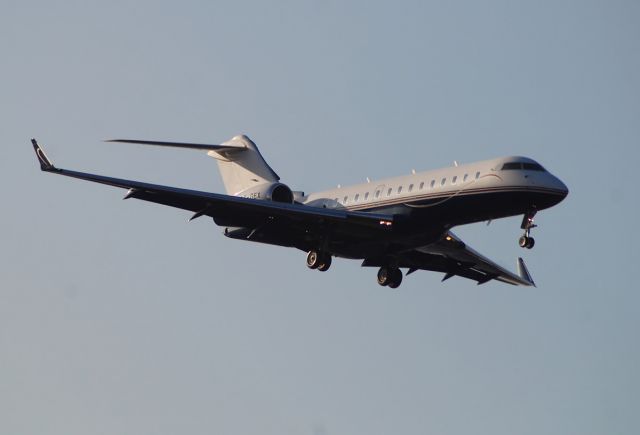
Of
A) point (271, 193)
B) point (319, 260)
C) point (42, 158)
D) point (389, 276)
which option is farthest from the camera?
point (389, 276)

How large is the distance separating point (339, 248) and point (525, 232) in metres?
5.27

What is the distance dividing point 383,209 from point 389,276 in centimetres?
315

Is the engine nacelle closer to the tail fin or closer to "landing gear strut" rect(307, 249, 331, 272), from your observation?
"landing gear strut" rect(307, 249, 331, 272)

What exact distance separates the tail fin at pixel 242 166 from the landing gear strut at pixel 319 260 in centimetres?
350

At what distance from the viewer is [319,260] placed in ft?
115

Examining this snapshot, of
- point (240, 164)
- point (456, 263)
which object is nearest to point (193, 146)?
point (240, 164)

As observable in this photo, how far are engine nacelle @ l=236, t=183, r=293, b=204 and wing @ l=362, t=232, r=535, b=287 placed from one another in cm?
283

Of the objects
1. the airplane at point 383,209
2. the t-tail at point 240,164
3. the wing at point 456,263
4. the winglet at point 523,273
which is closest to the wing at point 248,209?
the airplane at point 383,209

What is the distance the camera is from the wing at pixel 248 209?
32.7m

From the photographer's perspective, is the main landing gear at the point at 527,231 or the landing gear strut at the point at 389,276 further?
the landing gear strut at the point at 389,276

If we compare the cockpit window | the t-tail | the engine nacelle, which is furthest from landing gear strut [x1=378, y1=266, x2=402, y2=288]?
the cockpit window

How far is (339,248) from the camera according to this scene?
35.0 m

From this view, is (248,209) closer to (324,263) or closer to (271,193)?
(271,193)

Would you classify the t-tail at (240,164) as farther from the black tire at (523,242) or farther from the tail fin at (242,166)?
the black tire at (523,242)
